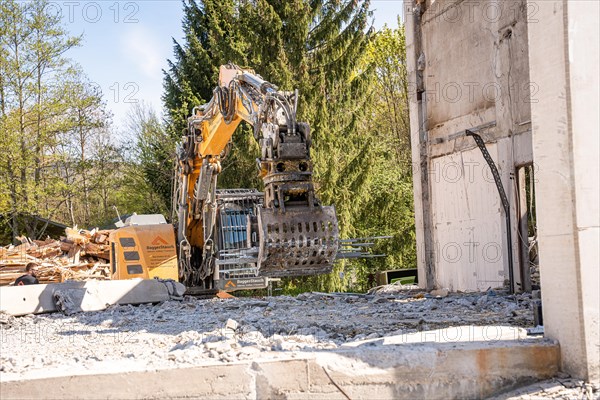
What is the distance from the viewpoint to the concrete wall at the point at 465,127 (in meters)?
12.1

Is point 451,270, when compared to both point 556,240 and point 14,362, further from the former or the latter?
point 14,362

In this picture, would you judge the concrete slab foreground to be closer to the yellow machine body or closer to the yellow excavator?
the yellow excavator

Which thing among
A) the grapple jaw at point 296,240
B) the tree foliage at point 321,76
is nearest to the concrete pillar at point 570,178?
the grapple jaw at point 296,240

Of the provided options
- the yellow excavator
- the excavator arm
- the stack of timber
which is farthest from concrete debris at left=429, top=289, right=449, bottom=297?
the stack of timber

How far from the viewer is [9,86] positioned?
2711cm

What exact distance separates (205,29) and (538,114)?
74.2 feet

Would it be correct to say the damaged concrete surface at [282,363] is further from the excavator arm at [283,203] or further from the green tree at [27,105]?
the green tree at [27,105]

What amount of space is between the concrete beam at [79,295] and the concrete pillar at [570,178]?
6678 mm

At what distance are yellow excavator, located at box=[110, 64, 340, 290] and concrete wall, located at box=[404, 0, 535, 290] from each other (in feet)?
11.6

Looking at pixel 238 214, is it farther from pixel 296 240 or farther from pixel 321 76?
pixel 321 76

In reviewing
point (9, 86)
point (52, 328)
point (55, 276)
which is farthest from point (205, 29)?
point (52, 328)

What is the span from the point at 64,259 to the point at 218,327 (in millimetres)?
14060

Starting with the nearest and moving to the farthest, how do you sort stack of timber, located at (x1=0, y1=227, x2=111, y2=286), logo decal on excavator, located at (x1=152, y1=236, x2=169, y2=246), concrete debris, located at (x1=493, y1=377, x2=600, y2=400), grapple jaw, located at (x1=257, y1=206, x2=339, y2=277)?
concrete debris, located at (x1=493, y1=377, x2=600, y2=400)
grapple jaw, located at (x1=257, y1=206, x2=339, y2=277)
logo decal on excavator, located at (x1=152, y1=236, x2=169, y2=246)
stack of timber, located at (x1=0, y1=227, x2=111, y2=286)

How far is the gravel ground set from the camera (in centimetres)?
556
